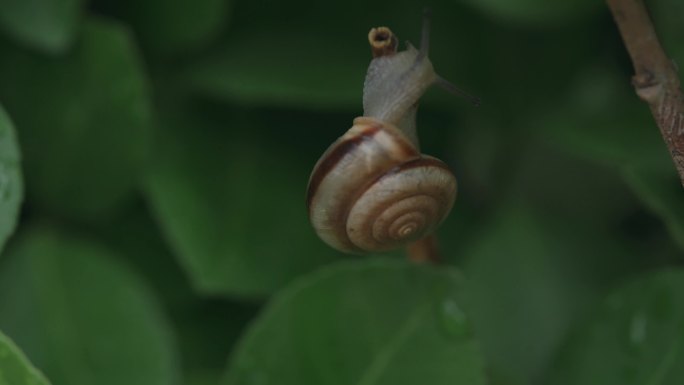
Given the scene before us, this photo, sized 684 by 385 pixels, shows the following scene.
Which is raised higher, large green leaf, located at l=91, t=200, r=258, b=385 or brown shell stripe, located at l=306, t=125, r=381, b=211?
brown shell stripe, located at l=306, t=125, r=381, b=211

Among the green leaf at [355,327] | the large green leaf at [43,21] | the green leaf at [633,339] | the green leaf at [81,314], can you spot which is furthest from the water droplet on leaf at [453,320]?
the large green leaf at [43,21]

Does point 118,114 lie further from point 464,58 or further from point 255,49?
point 464,58

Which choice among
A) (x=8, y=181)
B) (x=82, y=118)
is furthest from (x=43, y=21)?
(x=8, y=181)

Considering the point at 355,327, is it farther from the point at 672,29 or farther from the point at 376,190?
the point at 672,29

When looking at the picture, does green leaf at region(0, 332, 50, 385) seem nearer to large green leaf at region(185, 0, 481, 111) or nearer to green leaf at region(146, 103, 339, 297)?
green leaf at region(146, 103, 339, 297)

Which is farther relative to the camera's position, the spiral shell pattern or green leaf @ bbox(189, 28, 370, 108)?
green leaf @ bbox(189, 28, 370, 108)

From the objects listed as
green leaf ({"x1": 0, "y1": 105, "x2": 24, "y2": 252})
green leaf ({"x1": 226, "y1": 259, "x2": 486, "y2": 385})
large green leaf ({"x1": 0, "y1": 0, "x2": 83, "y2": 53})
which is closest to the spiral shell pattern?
green leaf ({"x1": 226, "y1": 259, "x2": 486, "y2": 385})
